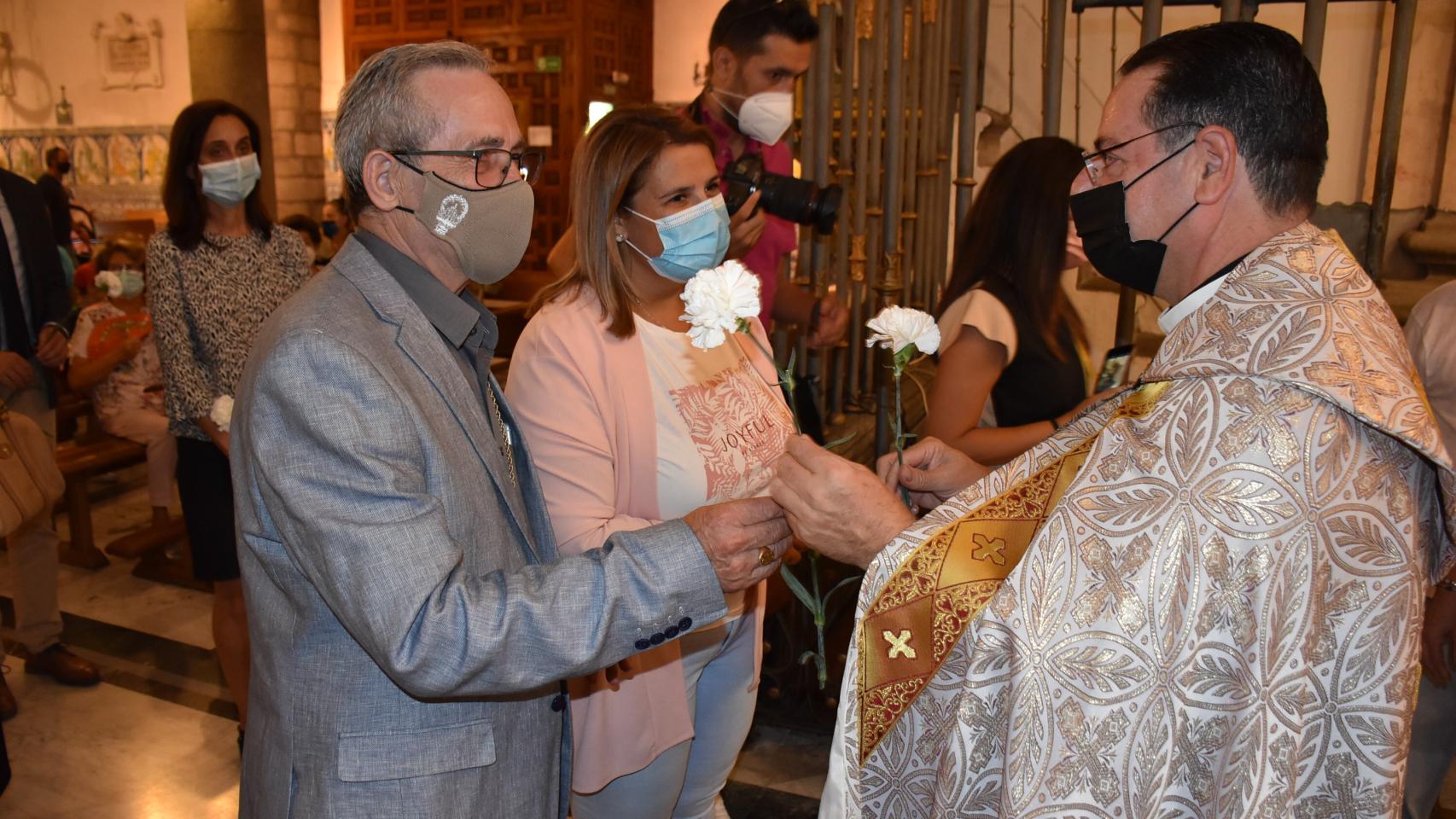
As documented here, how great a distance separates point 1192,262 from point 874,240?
3.13 m

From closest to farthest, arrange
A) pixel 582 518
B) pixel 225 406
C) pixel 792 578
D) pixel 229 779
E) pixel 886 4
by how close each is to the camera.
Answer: pixel 792 578 → pixel 582 518 → pixel 225 406 → pixel 229 779 → pixel 886 4

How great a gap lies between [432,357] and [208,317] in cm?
205

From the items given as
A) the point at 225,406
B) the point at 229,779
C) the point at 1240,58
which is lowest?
the point at 229,779

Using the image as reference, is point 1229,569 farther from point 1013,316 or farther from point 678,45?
point 678,45

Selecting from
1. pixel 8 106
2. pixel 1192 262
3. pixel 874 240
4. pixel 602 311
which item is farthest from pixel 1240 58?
pixel 8 106

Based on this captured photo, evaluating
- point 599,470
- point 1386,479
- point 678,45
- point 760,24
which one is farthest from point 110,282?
point 678,45

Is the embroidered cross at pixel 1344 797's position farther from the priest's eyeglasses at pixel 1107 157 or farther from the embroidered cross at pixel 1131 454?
the priest's eyeglasses at pixel 1107 157

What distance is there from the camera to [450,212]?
162 centimetres

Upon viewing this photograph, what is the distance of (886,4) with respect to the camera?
438 cm

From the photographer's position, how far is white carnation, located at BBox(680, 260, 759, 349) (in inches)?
58.1

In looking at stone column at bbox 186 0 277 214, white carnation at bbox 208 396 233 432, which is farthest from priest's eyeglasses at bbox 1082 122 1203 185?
stone column at bbox 186 0 277 214

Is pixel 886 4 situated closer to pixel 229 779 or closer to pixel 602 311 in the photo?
pixel 602 311

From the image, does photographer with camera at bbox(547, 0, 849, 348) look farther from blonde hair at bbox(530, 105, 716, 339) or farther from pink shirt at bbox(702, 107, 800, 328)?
blonde hair at bbox(530, 105, 716, 339)

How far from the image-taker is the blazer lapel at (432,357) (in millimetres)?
1485
